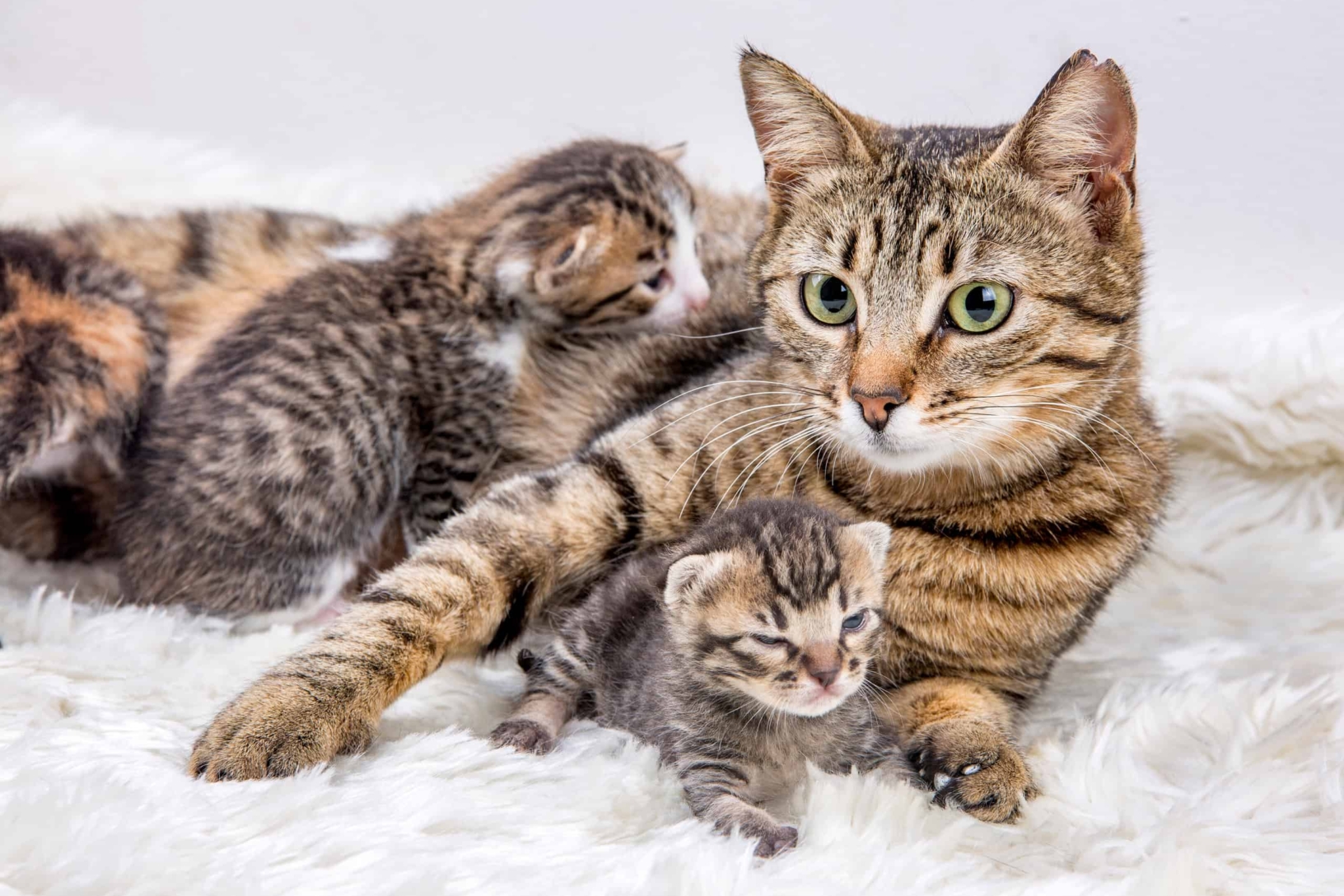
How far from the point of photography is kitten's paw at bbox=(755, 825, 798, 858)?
98 cm

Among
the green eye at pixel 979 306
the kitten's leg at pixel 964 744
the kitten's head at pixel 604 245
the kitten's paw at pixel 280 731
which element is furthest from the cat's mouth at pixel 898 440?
the kitten's head at pixel 604 245

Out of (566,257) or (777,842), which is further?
(566,257)

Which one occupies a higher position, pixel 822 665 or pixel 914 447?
pixel 914 447

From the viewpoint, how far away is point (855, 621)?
1.08 meters

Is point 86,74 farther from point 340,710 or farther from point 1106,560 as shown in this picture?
point 1106,560

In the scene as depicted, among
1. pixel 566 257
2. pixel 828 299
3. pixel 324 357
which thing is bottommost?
pixel 324 357

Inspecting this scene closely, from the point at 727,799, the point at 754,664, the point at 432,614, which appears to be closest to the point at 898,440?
the point at 754,664

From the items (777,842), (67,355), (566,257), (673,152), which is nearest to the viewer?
(777,842)

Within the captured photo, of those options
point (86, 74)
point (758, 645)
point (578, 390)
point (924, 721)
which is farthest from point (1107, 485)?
point (86, 74)

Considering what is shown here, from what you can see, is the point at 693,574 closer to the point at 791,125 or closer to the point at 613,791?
the point at 613,791

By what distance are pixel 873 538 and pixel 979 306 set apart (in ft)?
0.73

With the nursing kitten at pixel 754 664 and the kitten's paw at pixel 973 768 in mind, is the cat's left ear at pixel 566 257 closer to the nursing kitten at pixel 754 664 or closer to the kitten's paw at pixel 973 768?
the nursing kitten at pixel 754 664

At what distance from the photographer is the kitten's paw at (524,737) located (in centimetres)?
113

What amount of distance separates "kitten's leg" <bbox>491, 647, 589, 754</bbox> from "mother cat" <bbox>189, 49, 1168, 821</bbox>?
0.19 feet
